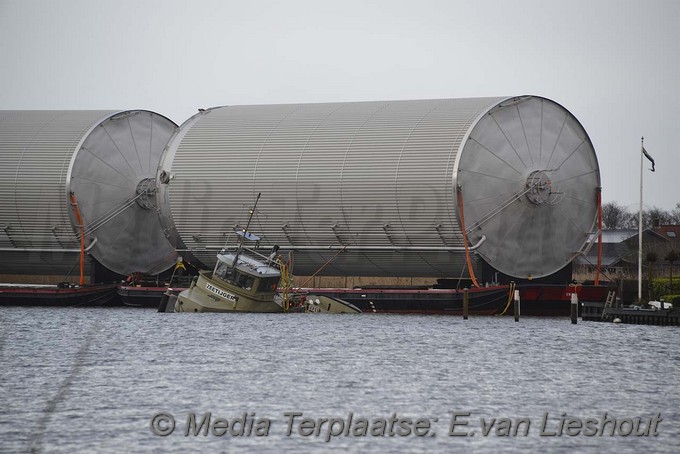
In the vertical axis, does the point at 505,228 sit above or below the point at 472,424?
above

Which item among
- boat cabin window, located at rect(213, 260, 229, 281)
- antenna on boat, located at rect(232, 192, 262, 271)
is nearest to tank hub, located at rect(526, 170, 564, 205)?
antenna on boat, located at rect(232, 192, 262, 271)

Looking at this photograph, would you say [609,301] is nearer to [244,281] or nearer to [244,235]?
[244,281]

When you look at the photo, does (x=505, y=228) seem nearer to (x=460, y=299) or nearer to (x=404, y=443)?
(x=460, y=299)

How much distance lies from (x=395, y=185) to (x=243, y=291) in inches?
421

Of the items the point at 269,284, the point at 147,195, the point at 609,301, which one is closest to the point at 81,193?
the point at 147,195

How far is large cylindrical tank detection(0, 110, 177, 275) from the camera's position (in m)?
78.6

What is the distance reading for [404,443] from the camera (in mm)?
27531

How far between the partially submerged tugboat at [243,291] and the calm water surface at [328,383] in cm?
437

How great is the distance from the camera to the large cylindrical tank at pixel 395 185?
67812mm

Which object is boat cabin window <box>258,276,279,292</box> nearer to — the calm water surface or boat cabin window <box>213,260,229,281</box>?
boat cabin window <box>213,260,229,281</box>

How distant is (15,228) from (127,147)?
830cm

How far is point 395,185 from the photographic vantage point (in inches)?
2734

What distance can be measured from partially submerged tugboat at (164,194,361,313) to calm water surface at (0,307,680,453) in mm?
4370

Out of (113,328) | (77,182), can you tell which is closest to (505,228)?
(113,328)
